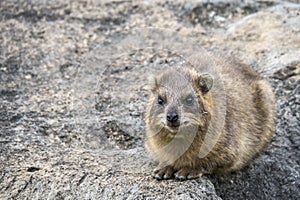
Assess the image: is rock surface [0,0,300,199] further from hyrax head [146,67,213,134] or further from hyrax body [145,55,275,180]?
hyrax head [146,67,213,134]

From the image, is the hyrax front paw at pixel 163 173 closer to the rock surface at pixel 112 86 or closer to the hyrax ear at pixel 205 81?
the rock surface at pixel 112 86

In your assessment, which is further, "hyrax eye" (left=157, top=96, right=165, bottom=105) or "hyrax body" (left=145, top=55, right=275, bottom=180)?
"hyrax eye" (left=157, top=96, right=165, bottom=105)

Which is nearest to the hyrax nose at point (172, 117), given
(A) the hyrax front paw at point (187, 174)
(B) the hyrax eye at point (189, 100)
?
(B) the hyrax eye at point (189, 100)

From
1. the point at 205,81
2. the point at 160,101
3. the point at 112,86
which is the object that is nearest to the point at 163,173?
the point at 160,101

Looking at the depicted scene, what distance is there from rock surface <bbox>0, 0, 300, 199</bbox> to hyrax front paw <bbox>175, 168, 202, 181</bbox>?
8 cm

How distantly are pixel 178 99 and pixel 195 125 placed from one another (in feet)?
0.88

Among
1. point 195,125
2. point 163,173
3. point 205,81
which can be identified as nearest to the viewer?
point 195,125

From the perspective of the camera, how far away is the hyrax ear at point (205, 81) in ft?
19.2

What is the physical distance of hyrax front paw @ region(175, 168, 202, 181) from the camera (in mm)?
5621

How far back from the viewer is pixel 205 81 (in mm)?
5855

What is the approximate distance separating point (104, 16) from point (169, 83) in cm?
335

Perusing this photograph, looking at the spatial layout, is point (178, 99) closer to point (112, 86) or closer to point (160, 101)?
point (160, 101)

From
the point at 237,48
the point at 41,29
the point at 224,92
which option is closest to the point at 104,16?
the point at 41,29

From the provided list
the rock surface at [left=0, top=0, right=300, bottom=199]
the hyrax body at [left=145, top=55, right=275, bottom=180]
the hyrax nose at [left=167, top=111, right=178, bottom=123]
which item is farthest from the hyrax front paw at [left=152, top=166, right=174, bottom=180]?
the hyrax nose at [left=167, top=111, right=178, bottom=123]
